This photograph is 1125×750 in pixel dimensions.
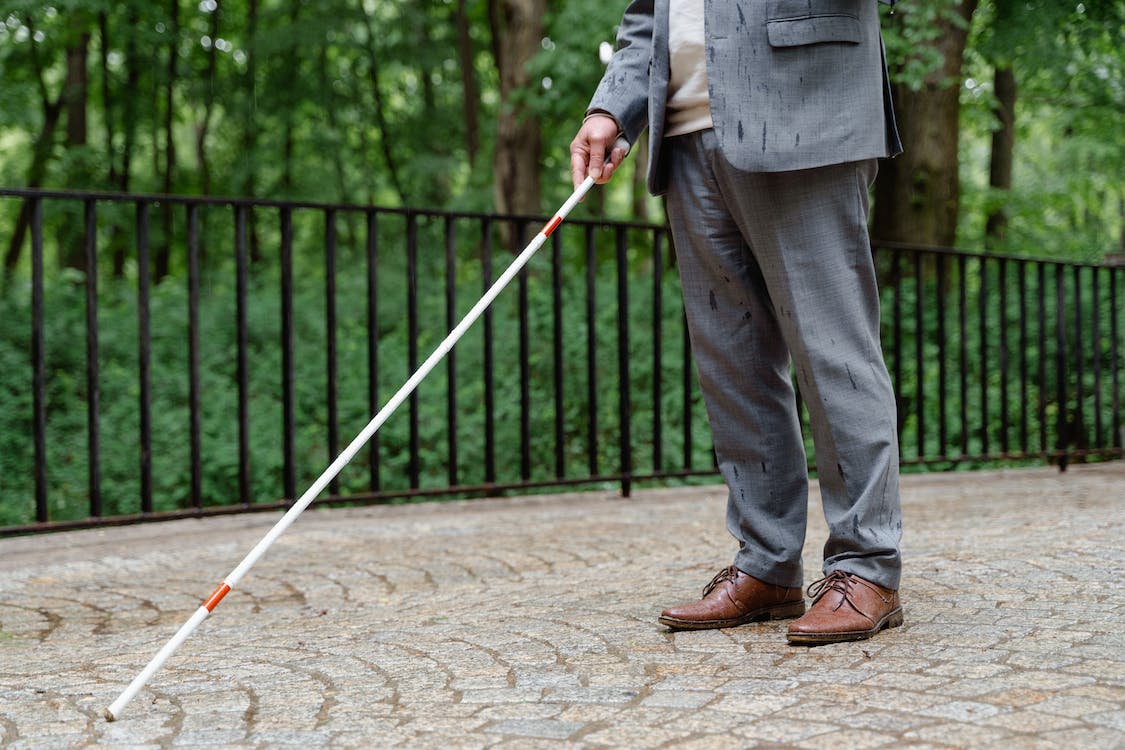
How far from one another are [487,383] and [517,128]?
6.26 meters

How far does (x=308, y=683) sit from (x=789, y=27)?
5.33 ft

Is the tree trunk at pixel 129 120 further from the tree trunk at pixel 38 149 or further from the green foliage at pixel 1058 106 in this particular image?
the green foliage at pixel 1058 106

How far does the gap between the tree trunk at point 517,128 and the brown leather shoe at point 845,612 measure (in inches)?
326

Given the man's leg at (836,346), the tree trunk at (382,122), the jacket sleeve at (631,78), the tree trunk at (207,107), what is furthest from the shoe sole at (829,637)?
the tree trunk at (207,107)

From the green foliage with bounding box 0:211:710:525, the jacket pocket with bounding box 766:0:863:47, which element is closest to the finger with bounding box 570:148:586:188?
the jacket pocket with bounding box 766:0:863:47

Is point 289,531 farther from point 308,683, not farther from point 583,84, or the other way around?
point 583,84

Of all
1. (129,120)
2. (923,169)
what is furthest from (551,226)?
(129,120)

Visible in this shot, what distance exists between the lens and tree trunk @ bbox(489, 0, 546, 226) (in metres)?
10.2

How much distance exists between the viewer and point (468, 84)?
13938 millimetres

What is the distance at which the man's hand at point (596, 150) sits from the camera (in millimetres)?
2559

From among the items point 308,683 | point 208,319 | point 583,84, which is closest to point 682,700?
point 308,683

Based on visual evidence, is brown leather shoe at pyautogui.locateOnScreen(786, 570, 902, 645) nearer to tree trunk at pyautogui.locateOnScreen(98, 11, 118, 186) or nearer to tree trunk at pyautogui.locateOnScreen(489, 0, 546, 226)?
tree trunk at pyautogui.locateOnScreen(489, 0, 546, 226)

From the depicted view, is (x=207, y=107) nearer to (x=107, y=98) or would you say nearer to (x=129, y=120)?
(x=129, y=120)

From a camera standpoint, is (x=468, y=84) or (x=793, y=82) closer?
(x=793, y=82)
